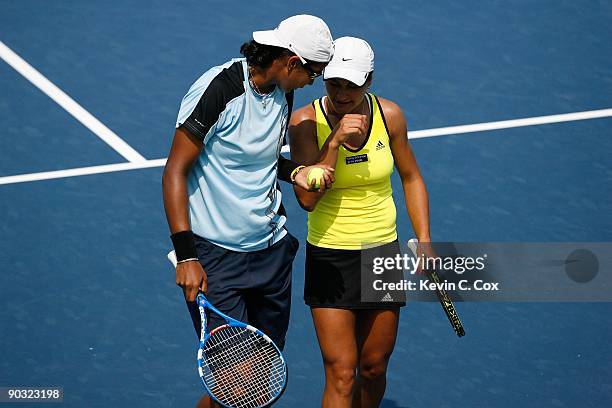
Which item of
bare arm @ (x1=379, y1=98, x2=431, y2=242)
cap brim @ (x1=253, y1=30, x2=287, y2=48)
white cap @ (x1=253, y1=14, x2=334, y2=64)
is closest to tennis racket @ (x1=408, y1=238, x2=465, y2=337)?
bare arm @ (x1=379, y1=98, x2=431, y2=242)

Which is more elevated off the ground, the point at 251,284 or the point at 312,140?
the point at 312,140

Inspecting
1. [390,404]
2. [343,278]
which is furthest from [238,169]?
[390,404]

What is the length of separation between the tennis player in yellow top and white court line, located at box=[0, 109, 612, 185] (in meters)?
2.86

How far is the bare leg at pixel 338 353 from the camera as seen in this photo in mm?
5691

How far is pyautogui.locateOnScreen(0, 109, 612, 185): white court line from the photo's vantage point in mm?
8504

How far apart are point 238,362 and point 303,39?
1.53 m

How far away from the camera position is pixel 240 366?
209 inches

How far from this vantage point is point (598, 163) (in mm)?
8586

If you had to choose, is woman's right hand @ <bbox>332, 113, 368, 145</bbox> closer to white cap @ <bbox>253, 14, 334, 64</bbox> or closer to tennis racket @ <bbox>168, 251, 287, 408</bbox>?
white cap @ <bbox>253, 14, 334, 64</bbox>

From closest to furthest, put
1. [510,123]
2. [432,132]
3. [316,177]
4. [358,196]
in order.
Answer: [316,177]
[358,196]
[432,132]
[510,123]

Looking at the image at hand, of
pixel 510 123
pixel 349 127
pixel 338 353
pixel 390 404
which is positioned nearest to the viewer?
pixel 349 127

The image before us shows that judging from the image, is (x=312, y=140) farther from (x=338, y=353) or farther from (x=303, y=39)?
(x=338, y=353)

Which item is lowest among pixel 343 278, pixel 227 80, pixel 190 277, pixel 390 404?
pixel 390 404

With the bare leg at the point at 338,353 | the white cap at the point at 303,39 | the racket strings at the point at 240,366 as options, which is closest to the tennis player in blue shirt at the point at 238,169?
the white cap at the point at 303,39
